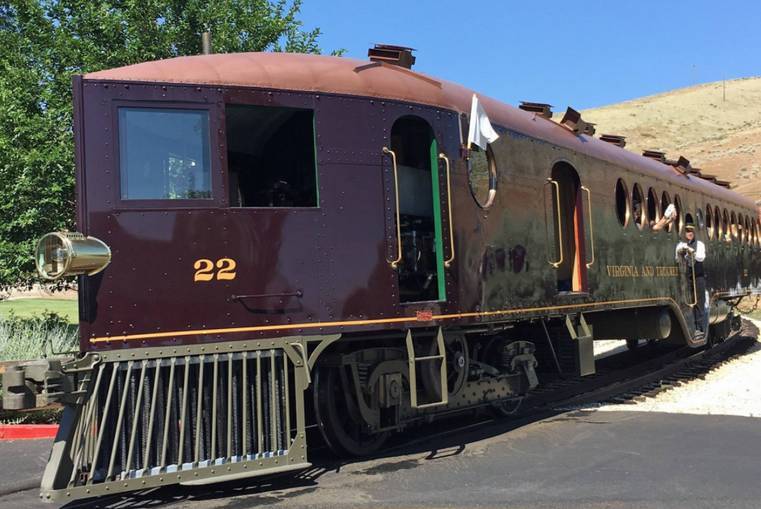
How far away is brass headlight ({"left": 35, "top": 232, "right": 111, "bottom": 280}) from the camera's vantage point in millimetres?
4391

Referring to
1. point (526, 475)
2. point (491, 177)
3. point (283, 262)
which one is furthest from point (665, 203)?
point (283, 262)

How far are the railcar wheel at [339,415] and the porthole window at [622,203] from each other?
5.21 m

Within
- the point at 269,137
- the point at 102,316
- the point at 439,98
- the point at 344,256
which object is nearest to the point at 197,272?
the point at 102,316

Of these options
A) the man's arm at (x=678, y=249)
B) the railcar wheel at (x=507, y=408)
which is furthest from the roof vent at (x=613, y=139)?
the railcar wheel at (x=507, y=408)

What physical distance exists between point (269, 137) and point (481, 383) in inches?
123

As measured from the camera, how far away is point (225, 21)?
11.1 meters

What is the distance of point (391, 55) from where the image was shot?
21.0ft

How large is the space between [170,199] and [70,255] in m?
0.79

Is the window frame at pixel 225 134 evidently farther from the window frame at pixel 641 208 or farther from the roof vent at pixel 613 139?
the roof vent at pixel 613 139

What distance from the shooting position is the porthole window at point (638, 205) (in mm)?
9758

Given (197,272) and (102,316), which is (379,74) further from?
(102,316)

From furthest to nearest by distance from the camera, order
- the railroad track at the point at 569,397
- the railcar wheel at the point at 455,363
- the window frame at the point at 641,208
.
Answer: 1. the window frame at the point at 641,208
2. the railcar wheel at the point at 455,363
3. the railroad track at the point at 569,397

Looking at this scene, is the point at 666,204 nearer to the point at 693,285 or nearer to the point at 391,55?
the point at 693,285

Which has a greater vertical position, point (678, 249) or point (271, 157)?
point (271, 157)
